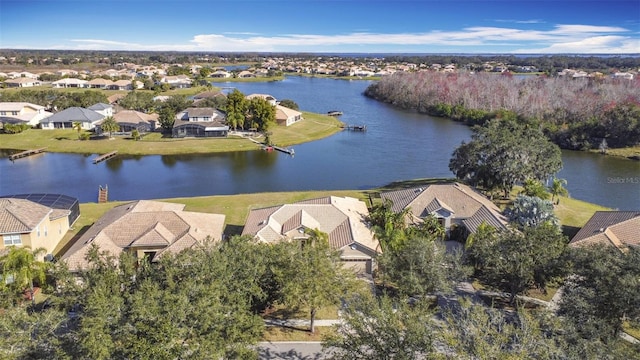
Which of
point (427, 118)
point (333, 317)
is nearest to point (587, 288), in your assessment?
point (333, 317)

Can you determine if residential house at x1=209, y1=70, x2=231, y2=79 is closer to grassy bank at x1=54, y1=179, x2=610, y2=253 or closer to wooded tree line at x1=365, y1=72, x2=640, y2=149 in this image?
wooded tree line at x1=365, y1=72, x2=640, y2=149

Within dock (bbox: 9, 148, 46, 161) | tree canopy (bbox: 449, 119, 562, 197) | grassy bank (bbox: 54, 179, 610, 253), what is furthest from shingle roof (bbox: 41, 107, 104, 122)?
tree canopy (bbox: 449, 119, 562, 197)

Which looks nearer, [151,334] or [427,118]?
[151,334]

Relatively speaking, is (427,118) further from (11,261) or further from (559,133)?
(11,261)

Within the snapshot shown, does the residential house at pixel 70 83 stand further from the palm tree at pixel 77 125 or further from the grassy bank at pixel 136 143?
the palm tree at pixel 77 125

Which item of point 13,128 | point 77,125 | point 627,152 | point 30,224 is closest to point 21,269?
point 30,224

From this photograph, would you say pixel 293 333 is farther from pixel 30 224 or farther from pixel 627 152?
pixel 627 152

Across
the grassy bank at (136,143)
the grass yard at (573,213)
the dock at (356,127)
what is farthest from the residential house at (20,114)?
the grass yard at (573,213)
